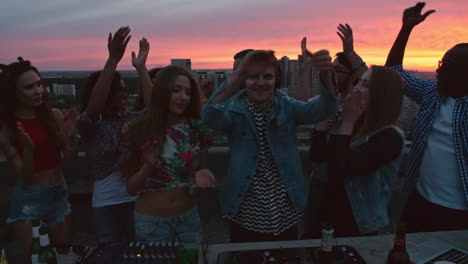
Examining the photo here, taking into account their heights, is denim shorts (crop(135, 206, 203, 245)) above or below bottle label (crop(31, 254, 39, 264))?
below

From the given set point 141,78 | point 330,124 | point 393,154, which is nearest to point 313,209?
point 330,124

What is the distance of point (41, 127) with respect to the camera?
8.57 feet

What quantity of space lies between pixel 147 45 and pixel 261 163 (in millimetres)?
1699

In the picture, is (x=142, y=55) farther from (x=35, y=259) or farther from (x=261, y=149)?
(x=35, y=259)

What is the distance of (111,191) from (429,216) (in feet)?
8.12

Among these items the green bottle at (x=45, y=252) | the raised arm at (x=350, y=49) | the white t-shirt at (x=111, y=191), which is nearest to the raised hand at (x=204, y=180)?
the green bottle at (x=45, y=252)

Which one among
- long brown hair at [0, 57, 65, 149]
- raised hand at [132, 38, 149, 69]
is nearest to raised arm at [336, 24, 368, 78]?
Result: raised hand at [132, 38, 149, 69]

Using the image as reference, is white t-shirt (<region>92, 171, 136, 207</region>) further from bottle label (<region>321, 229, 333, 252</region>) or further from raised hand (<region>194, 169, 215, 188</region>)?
bottle label (<region>321, 229, 333, 252</region>)

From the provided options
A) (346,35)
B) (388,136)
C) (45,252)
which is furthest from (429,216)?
(45,252)

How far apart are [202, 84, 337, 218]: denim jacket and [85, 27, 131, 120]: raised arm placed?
98cm

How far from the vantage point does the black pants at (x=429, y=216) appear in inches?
87.4

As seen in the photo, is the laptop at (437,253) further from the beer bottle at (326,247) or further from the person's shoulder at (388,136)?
the person's shoulder at (388,136)

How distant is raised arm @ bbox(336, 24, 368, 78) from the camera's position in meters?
2.90

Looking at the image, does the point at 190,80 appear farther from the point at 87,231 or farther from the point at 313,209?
the point at 87,231
